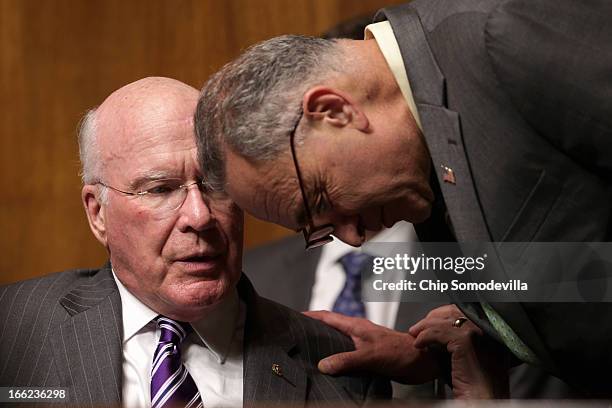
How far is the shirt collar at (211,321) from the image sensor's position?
1.72 m

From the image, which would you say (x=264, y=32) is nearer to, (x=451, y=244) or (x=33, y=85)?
(x=33, y=85)

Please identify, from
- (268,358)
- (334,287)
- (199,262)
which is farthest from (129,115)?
(334,287)

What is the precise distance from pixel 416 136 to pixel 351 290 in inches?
21.7

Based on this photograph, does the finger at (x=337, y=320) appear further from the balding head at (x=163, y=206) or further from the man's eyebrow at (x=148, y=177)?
the man's eyebrow at (x=148, y=177)

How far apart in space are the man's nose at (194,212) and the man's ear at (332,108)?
28 centimetres

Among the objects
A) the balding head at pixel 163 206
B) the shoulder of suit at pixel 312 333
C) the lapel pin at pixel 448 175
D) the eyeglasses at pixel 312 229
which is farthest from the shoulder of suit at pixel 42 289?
the lapel pin at pixel 448 175

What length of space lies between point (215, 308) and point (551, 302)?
0.59 metres

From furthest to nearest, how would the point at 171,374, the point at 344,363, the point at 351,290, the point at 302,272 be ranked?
the point at 302,272
the point at 351,290
the point at 344,363
the point at 171,374

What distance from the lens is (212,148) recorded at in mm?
1537

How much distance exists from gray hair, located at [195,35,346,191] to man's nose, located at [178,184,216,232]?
130mm

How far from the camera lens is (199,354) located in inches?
68.4

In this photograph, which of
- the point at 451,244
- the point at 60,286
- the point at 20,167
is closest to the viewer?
the point at 451,244

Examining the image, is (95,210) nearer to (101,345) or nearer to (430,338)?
(101,345)

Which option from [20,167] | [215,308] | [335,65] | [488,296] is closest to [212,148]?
→ [335,65]
